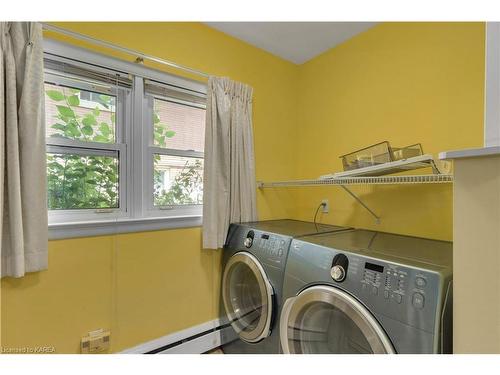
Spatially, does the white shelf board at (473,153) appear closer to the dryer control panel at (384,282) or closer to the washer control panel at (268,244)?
the dryer control panel at (384,282)

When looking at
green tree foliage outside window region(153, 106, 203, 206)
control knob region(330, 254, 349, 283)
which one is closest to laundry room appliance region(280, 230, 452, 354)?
control knob region(330, 254, 349, 283)

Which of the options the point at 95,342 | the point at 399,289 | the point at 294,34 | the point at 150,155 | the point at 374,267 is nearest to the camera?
the point at 399,289

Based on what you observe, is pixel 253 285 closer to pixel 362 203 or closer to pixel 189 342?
pixel 189 342

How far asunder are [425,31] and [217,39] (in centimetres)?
145

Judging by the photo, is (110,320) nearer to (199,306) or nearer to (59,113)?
(199,306)

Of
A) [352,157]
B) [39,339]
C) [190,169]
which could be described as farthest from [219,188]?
[39,339]

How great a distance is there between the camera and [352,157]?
5.75 feet

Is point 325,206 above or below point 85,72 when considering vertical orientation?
below

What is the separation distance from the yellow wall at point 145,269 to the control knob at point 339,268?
106 cm

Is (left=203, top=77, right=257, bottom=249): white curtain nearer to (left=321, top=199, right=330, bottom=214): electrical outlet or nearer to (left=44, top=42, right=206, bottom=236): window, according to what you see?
(left=44, top=42, right=206, bottom=236): window

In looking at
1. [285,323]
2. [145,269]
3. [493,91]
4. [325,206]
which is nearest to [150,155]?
[145,269]

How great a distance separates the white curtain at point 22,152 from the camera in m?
1.17

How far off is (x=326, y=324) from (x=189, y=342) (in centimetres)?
109

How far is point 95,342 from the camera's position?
4.77ft
